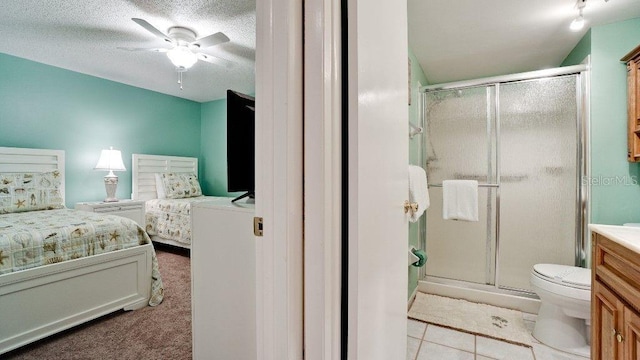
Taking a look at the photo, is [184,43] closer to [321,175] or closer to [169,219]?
[169,219]

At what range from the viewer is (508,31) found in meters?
2.20

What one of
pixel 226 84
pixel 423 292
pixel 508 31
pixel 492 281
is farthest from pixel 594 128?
pixel 226 84

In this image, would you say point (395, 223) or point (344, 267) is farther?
point (395, 223)

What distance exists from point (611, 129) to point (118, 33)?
4112 millimetres

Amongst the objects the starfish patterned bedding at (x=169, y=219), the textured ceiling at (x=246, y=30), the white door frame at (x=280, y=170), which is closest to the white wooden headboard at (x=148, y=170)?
the starfish patterned bedding at (x=169, y=219)

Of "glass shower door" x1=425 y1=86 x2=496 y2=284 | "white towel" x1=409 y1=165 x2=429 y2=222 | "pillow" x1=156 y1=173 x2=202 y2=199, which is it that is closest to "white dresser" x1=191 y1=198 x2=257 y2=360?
"white towel" x1=409 y1=165 x2=429 y2=222

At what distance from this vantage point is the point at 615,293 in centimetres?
108

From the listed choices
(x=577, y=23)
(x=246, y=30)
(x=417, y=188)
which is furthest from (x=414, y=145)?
(x=246, y=30)

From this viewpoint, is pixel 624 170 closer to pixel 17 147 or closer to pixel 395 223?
pixel 395 223

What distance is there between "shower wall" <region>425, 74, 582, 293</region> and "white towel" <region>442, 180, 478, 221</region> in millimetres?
211

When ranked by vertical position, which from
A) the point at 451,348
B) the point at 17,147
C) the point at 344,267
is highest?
the point at 17,147

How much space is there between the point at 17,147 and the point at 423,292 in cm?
454

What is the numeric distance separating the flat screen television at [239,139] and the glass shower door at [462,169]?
2018 mm

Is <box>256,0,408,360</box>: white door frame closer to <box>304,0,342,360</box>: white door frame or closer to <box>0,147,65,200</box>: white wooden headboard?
<box>304,0,342,360</box>: white door frame
